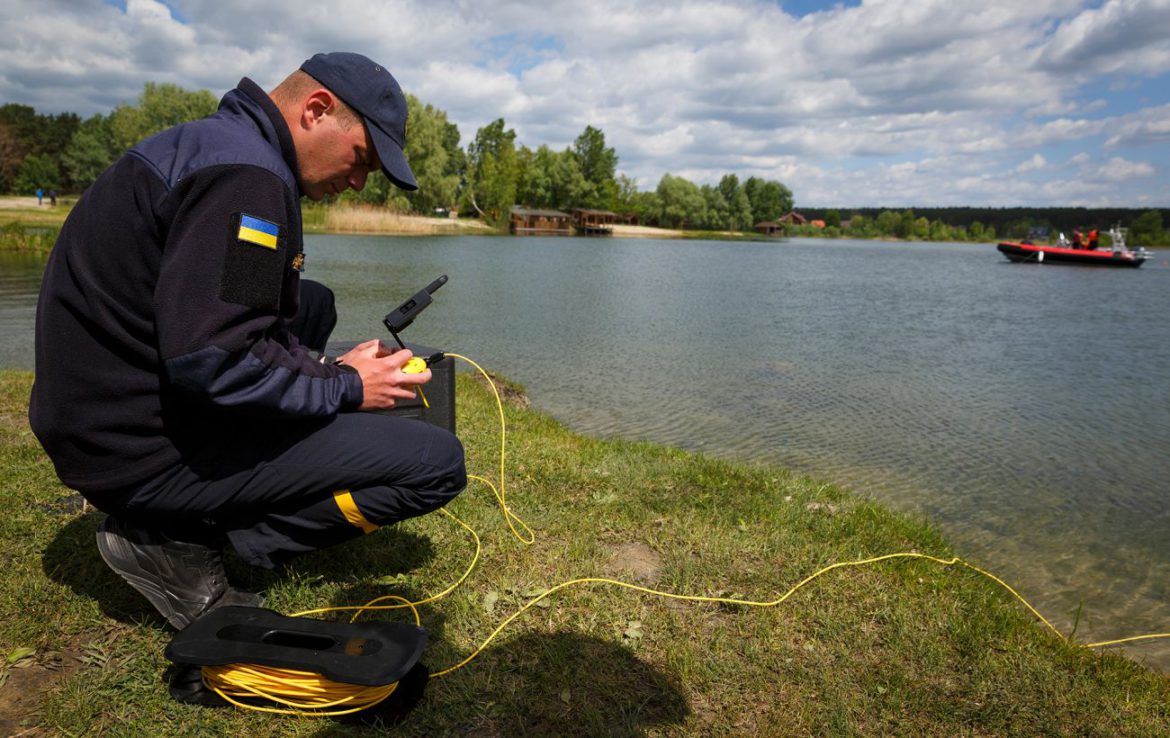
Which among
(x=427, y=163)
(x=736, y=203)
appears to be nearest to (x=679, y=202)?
(x=736, y=203)

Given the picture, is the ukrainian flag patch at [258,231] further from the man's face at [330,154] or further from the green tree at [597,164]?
the green tree at [597,164]

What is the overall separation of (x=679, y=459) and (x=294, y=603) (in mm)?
3131

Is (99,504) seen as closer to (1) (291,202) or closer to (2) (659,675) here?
(1) (291,202)

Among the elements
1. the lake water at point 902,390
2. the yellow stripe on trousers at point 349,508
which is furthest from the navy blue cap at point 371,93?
the lake water at point 902,390

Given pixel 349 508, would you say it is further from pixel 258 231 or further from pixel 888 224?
pixel 888 224

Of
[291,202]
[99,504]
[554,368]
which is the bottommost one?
[554,368]

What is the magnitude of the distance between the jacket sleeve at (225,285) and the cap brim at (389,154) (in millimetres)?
387

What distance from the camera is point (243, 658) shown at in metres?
2.17

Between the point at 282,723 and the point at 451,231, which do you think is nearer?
the point at 282,723

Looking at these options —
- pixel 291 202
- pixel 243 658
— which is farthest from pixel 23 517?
pixel 291 202

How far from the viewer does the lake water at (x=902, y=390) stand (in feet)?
16.9

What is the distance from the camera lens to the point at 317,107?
234cm

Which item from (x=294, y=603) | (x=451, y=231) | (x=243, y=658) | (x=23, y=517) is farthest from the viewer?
(x=451, y=231)

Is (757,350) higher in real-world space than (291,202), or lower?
lower
